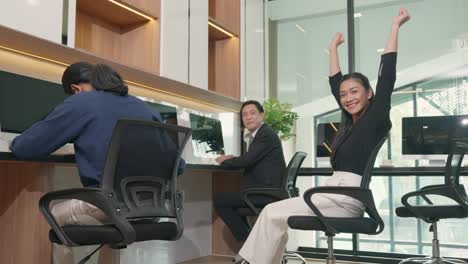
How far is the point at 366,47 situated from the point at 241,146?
A: 5.56ft

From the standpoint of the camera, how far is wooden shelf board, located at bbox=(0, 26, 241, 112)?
2.50 m

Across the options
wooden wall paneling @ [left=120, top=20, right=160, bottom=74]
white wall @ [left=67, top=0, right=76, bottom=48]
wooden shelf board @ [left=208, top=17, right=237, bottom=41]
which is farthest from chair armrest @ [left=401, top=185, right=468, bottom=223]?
white wall @ [left=67, top=0, right=76, bottom=48]

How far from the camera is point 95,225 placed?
176cm

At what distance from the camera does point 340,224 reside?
219 centimetres

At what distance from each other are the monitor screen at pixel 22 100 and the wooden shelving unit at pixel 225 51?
7.01 ft

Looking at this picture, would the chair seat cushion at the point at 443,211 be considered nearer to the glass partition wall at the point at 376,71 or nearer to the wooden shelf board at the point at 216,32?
the glass partition wall at the point at 376,71

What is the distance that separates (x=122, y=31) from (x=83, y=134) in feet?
6.57

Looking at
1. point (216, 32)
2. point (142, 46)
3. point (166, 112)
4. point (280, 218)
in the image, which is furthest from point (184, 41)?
point (280, 218)

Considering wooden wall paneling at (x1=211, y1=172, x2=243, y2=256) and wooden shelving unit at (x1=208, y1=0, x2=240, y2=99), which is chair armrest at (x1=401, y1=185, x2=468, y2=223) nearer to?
wooden wall paneling at (x1=211, y1=172, x2=243, y2=256)

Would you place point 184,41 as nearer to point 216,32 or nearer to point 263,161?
point 216,32

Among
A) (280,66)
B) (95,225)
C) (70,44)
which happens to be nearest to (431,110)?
(280,66)

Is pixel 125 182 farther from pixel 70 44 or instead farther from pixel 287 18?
pixel 287 18

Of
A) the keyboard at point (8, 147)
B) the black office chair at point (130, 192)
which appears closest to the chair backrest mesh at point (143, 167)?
the black office chair at point (130, 192)

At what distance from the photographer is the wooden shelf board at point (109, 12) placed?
316 centimetres
